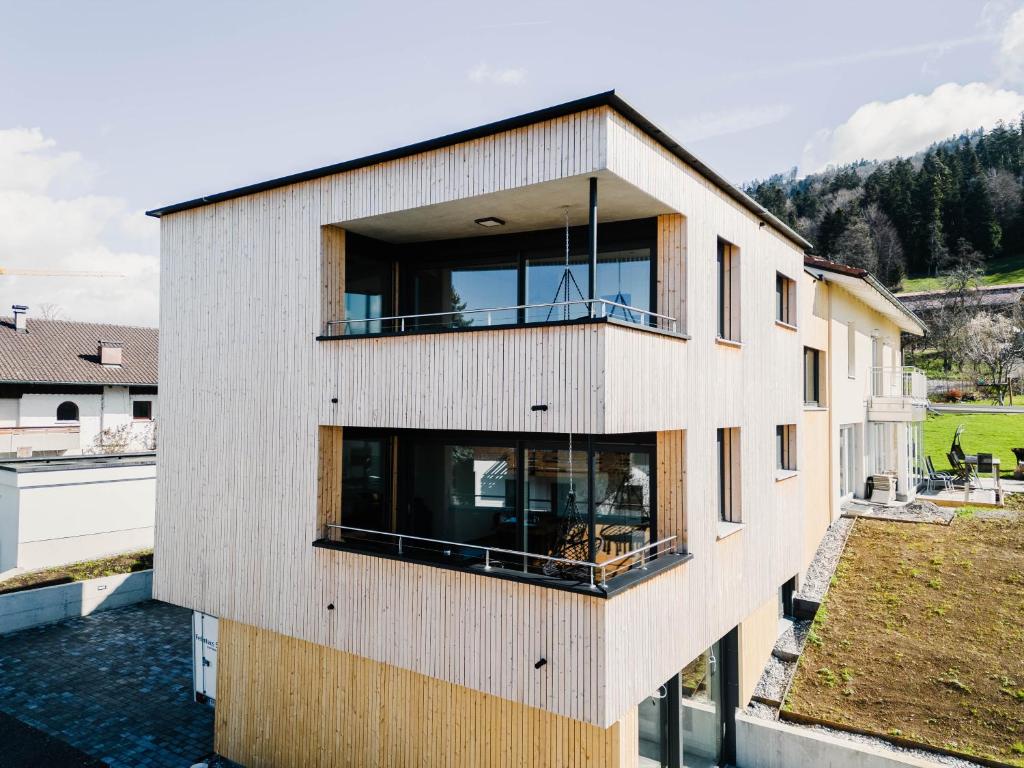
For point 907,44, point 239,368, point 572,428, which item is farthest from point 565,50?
point 907,44

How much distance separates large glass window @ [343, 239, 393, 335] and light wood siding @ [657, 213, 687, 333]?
4.42 meters

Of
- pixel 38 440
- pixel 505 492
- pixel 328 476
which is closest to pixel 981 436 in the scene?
pixel 505 492

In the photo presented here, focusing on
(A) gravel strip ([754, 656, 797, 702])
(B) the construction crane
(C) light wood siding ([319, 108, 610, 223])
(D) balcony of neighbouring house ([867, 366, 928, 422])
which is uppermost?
(B) the construction crane

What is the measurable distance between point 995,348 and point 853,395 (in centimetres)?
3087

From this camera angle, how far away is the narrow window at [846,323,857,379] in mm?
19609

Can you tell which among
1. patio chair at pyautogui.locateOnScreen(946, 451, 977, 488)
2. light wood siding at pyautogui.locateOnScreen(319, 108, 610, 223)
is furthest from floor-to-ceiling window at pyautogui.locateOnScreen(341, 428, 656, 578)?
patio chair at pyautogui.locateOnScreen(946, 451, 977, 488)

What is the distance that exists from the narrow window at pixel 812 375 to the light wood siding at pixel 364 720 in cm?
1099

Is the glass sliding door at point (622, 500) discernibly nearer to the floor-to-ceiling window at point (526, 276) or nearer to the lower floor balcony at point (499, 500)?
the lower floor balcony at point (499, 500)

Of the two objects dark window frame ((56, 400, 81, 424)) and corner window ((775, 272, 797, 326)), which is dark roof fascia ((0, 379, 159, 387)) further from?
corner window ((775, 272, 797, 326))

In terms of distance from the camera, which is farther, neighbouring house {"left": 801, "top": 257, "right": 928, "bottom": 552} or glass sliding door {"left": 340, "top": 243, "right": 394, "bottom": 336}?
neighbouring house {"left": 801, "top": 257, "right": 928, "bottom": 552}

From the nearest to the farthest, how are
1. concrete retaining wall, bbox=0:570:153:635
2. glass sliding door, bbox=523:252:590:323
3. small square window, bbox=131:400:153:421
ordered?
glass sliding door, bbox=523:252:590:323 → concrete retaining wall, bbox=0:570:153:635 → small square window, bbox=131:400:153:421

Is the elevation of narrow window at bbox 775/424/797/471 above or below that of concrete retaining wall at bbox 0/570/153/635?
above

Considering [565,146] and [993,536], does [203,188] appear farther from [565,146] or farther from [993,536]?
[993,536]

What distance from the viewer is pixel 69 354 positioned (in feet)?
108
